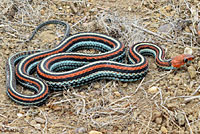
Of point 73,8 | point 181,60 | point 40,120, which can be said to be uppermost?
point 73,8

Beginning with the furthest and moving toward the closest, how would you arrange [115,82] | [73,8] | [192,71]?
1. [73,8]
2. [115,82]
3. [192,71]

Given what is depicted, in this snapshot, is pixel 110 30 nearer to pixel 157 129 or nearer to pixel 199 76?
pixel 199 76

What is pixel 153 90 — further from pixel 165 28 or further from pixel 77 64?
pixel 165 28

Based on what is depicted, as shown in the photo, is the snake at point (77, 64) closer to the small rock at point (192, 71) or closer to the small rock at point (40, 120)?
the small rock at point (192, 71)

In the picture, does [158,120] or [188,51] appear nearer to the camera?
[158,120]

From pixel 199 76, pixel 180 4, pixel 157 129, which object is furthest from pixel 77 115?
pixel 180 4

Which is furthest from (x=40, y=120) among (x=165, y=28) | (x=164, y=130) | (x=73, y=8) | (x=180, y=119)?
(x=165, y=28)

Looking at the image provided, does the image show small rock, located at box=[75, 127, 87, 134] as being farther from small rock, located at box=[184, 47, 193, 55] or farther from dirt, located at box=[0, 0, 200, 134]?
small rock, located at box=[184, 47, 193, 55]

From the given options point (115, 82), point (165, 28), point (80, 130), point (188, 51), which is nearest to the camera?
point (80, 130)
